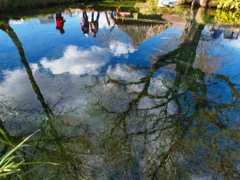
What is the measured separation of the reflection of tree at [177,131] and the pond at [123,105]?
0.5 inches

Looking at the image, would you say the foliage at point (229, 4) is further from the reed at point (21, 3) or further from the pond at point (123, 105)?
the reed at point (21, 3)

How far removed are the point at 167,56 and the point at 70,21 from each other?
4.48 metres

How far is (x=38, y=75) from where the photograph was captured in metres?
3.37

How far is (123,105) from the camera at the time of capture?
267 cm

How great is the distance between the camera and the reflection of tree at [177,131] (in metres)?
1.85

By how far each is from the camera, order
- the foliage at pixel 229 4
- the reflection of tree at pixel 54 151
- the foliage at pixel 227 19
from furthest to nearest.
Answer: the foliage at pixel 229 4, the foliage at pixel 227 19, the reflection of tree at pixel 54 151

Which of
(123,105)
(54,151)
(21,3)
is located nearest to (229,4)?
(123,105)

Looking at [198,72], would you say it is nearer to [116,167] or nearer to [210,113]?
[210,113]

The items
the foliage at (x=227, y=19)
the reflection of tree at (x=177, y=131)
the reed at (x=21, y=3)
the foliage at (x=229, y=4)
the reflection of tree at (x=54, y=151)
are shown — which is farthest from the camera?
the foliage at (x=229, y=4)

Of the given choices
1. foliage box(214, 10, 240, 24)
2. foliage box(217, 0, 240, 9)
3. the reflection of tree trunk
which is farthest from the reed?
foliage box(217, 0, 240, 9)

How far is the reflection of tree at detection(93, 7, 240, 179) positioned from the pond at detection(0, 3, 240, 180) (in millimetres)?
12

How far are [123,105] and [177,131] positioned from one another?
0.85m

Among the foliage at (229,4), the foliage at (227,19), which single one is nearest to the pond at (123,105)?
the foliage at (227,19)

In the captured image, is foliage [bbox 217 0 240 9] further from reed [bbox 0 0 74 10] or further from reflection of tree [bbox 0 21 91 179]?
reflection of tree [bbox 0 21 91 179]
